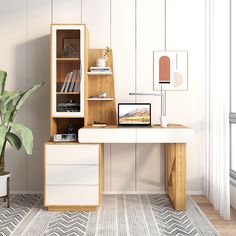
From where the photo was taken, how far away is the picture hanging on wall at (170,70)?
4.21 metres

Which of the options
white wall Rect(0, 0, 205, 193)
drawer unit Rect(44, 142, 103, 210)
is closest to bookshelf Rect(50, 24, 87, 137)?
drawer unit Rect(44, 142, 103, 210)

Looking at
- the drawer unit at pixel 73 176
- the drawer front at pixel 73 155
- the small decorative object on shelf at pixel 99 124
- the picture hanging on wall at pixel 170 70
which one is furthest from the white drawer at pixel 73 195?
the picture hanging on wall at pixel 170 70

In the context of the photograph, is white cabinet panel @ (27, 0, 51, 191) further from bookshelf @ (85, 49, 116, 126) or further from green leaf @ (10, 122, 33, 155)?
green leaf @ (10, 122, 33, 155)

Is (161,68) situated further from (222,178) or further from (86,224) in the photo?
(86,224)

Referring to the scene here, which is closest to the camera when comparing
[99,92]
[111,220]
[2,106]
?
[111,220]

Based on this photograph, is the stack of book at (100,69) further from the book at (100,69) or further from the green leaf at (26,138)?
the green leaf at (26,138)

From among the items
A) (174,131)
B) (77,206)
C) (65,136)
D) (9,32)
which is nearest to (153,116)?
(174,131)

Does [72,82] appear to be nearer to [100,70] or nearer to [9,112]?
[100,70]

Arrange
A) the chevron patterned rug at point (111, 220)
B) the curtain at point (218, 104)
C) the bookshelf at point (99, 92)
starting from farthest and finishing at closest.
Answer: the bookshelf at point (99, 92) → the curtain at point (218, 104) → the chevron patterned rug at point (111, 220)

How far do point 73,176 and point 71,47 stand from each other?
129cm

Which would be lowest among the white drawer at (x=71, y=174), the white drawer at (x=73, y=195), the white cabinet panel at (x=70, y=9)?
the white drawer at (x=73, y=195)

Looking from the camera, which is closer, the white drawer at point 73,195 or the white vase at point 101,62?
the white drawer at point 73,195

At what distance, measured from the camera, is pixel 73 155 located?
3.54m

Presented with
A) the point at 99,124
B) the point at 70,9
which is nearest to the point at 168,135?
the point at 99,124
